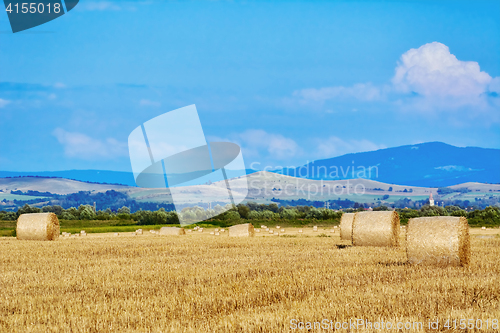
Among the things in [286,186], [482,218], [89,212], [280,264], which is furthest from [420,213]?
[280,264]

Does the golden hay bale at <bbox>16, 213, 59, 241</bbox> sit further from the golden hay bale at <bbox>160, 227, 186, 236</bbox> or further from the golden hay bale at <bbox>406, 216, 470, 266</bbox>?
the golden hay bale at <bbox>406, 216, 470, 266</bbox>

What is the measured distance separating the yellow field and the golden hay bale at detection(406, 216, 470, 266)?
46 cm

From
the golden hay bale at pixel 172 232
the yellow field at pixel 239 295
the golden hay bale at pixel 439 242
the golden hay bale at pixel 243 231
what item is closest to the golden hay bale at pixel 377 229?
the yellow field at pixel 239 295

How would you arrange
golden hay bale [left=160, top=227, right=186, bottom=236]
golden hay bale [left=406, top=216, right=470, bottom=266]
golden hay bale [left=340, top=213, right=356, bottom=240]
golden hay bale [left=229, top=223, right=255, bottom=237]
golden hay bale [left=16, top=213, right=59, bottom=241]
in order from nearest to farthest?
golden hay bale [left=406, top=216, right=470, bottom=266]
golden hay bale [left=340, top=213, right=356, bottom=240]
golden hay bale [left=16, top=213, right=59, bottom=241]
golden hay bale [left=229, top=223, right=255, bottom=237]
golden hay bale [left=160, top=227, right=186, bottom=236]

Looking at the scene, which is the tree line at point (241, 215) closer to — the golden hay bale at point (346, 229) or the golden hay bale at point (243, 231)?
the golden hay bale at point (243, 231)

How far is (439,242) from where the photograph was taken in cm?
1112

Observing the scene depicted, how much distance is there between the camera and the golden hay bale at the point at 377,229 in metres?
16.8

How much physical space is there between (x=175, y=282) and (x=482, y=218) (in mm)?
49226

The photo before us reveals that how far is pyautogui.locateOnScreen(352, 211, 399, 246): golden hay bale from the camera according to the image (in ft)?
55.3

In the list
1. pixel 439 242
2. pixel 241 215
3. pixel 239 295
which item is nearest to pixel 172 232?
pixel 439 242

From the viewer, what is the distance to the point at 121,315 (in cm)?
625

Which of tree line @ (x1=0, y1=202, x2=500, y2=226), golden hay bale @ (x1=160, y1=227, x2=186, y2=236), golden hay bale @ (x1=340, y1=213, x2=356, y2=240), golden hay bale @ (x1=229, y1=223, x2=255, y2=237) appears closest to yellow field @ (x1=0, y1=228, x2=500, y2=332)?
golden hay bale @ (x1=340, y1=213, x2=356, y2=240)

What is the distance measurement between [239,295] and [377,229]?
10.8m

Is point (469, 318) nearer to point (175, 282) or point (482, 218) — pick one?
point (175, 282)
